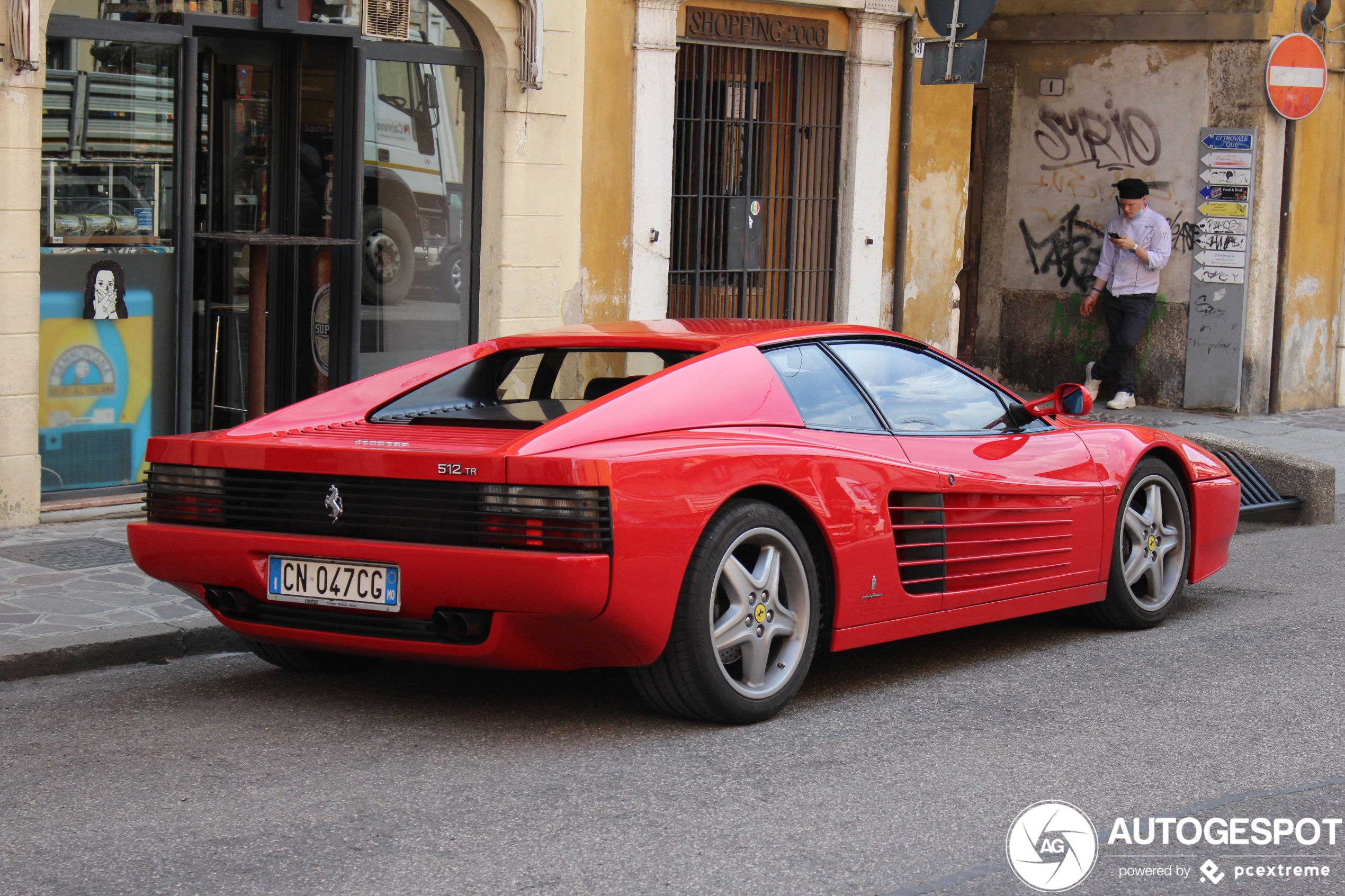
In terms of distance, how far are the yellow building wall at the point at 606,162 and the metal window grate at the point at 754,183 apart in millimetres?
562

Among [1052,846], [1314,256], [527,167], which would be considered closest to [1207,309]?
[1314,256]

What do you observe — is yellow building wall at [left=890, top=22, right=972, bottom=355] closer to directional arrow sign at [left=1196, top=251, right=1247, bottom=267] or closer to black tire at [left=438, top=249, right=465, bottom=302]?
directional arrow sign at [left=1196, top=251, right=1247, bottom=267]

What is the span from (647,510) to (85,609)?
295 cm

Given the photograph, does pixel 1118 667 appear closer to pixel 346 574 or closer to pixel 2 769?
pixel 346 574

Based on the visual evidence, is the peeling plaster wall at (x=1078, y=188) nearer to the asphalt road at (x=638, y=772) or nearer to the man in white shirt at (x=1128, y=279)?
the man in white shirt at (x=1128, y=279)

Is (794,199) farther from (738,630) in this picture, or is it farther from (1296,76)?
(738,630)

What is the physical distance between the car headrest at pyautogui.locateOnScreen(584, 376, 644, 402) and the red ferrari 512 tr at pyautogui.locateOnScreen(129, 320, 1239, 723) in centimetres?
2

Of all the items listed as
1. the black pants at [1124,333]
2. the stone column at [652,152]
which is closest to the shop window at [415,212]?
the stone column at [652,152]

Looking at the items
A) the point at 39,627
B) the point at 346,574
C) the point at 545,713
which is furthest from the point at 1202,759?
the point at 39,627

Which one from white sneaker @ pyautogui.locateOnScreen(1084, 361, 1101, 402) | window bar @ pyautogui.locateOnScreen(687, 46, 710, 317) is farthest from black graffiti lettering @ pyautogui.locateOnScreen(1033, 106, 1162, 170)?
window bar @ pyautogui.locateOnScreen(687, 46, 710, 317)

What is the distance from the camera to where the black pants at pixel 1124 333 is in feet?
48.2

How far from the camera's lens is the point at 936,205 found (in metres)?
13.6

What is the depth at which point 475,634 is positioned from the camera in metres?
4.75

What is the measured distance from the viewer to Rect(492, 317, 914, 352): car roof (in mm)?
5504
